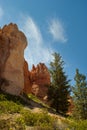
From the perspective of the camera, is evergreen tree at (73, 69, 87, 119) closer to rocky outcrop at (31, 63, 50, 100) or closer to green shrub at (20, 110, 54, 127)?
rocky outcrop at (31, 63, 50, 100)

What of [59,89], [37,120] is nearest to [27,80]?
[59,89]

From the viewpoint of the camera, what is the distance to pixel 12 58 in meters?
41.2

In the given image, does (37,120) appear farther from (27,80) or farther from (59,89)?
(27,80)

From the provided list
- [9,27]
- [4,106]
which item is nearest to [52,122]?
[4,106]

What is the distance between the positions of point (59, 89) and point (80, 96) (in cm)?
427

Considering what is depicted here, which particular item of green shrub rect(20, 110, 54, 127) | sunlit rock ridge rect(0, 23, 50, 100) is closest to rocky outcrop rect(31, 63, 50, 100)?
sunlit rock ridge rect(0, 23, 50, 100)

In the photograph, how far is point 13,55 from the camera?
136 ft

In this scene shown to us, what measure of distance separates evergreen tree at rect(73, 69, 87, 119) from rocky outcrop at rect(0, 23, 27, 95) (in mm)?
8765

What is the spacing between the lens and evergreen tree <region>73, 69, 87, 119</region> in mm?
41434

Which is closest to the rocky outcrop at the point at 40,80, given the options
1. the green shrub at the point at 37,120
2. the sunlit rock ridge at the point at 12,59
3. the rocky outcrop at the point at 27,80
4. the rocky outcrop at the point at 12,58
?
the rocky outcrop at the point at 27,80

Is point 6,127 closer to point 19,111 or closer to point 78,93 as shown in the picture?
point 19,111

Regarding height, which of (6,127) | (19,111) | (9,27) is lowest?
(6,127)

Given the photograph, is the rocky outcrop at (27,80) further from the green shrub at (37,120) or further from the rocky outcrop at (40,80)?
the green shrub at (37,120)

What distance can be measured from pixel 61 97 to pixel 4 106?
1778 cm
